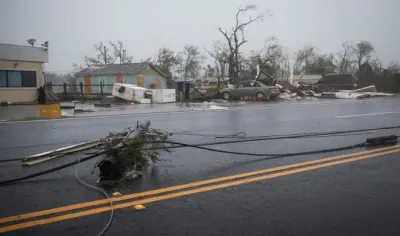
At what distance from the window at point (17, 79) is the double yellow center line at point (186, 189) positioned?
21.4m

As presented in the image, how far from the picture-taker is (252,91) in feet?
82.1

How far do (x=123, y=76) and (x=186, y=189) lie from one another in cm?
3961

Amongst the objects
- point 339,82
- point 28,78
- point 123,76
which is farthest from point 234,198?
point 123,76

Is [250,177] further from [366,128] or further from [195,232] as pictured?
[366,128]

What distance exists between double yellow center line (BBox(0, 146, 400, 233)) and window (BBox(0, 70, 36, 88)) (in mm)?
21358

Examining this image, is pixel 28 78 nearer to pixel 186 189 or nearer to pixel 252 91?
pixel 252 91

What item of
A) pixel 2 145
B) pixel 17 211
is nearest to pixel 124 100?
pixel 2 145

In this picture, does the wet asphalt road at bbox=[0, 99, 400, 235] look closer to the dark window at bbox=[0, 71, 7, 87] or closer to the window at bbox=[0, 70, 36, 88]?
the dark window at bbox=[0, 71, 7, 87]

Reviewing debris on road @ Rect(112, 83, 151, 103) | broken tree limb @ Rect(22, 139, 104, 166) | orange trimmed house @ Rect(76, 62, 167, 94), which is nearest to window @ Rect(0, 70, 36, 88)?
debris on road @ Rect(112, 83, 151, 103)

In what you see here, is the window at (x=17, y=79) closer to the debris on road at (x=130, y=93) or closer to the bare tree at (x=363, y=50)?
the debris on road at (x=130, y=93)

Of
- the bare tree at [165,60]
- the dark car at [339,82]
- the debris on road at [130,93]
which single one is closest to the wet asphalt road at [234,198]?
the debris on road at [130,93]

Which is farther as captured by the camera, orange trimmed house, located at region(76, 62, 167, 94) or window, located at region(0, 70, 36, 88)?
orange trimmed house, located at region(76, 62, 167, 94)

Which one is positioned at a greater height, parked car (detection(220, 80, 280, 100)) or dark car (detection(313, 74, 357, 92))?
dark car (detection(313, 74, 357, 92))

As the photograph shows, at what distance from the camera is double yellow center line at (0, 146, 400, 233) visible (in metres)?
3.38
